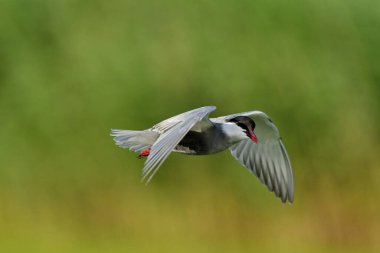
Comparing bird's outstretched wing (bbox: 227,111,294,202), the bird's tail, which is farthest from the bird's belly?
bird's outstretched wing (bbox: 227,111,294,202)

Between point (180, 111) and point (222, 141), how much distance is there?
3.85 ft

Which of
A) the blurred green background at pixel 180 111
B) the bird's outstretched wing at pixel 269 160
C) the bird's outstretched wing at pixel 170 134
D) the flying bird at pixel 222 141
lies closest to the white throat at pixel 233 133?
the flying bird at pixel 222 141

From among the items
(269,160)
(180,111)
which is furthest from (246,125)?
(180,111)

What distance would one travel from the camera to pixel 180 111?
7000mm

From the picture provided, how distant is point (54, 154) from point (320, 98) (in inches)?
57.1

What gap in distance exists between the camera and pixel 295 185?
23.0 ft

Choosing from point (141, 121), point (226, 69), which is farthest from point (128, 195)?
point (226, 69)

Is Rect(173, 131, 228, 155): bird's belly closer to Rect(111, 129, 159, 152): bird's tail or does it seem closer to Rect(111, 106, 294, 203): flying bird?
Rect(111, 106, 294, 203): flying bird

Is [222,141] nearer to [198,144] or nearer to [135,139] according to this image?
[198,144]

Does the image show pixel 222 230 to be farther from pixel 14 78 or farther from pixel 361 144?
pixel 14 78

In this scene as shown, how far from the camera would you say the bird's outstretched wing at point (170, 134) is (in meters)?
4.98

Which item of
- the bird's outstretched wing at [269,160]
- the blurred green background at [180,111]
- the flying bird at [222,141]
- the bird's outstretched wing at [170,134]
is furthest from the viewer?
the blurred green background at [180,111]

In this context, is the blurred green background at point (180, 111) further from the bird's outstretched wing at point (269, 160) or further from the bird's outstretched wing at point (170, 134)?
the bird's outstretched wing at point (170, 134)

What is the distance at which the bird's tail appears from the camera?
5770 millimetres
